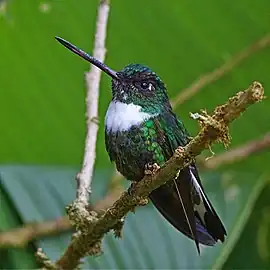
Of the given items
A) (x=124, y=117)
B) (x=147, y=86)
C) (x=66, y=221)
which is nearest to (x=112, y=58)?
(x=66, y=221)

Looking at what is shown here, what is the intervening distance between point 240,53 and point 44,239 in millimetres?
1123

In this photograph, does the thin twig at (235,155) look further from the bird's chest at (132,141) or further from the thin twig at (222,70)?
the bird's chest at (132,141)

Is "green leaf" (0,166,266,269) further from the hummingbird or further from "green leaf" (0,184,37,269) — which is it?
the hummingbird

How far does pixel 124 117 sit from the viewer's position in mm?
1691

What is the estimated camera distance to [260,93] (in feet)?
3.56

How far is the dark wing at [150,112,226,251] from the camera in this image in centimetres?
155

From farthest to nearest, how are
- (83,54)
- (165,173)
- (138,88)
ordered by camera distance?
(138,88) → (83,54) → (165,173)

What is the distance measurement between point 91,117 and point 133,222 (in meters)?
0.80

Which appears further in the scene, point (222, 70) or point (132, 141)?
point (222, 70)

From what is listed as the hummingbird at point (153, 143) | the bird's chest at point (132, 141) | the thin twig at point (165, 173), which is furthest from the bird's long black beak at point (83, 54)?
the thin twig at point (165, 173)

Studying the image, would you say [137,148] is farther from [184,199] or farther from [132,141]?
[184,199]

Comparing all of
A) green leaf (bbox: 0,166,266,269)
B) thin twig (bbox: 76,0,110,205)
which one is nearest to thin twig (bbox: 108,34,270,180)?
green leaf (bbox: 0,166,266,269)

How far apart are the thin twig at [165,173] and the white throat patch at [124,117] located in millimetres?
234

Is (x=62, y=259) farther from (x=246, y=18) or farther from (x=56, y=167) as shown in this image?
(x=246, y=18)
